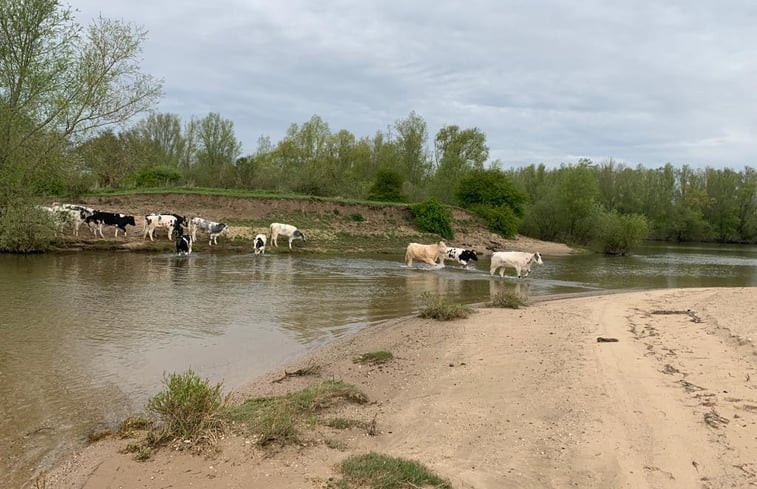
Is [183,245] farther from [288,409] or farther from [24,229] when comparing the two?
[288,409]

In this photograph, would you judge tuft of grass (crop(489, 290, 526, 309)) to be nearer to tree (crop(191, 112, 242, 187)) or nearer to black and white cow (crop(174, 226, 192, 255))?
black and white cow (crop(174, 226, 192, 255))

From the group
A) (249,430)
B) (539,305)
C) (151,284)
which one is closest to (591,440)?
(249,430)

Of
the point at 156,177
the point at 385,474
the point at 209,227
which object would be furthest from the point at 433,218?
the point at 385,474

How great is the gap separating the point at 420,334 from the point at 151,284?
388 inches

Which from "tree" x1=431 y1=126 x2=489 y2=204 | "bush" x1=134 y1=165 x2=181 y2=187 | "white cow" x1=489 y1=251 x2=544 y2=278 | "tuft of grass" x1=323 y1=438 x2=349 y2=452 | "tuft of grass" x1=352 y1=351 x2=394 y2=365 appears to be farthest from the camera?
"tree" x1=431 y1=126 x2=489 y2=204

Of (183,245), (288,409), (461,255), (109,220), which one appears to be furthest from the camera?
(109,220)

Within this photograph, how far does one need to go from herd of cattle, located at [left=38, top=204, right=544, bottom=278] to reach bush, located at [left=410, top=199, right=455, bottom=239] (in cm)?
1311

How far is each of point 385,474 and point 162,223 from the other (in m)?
27.2

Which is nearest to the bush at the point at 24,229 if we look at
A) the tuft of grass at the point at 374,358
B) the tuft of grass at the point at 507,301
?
the tuft of grass at the point at 507,301

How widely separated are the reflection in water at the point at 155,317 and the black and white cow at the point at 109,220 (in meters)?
3.48

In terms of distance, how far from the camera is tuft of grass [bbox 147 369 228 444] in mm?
5109

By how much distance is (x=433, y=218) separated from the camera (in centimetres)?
4316

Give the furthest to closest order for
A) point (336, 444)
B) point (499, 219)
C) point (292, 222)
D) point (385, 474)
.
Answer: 1. point (499, 219)
2. point (292, 222)
3. point (336, 444)
4. point (385, 474)

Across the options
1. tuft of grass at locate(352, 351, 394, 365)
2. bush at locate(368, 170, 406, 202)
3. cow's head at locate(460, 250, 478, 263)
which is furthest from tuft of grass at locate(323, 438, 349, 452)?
bush at locate(368, 170, 406, 202)
